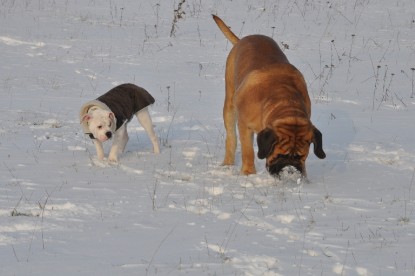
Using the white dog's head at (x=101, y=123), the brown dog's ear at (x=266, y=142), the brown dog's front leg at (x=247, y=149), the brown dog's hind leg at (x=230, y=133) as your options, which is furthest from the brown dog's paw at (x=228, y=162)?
the brown dog's ear at (x=266, y=142)

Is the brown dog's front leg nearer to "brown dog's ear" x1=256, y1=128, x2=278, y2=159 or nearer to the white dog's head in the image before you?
"brown dog's ear" x1=256, y1=128, x2=278, y2=159

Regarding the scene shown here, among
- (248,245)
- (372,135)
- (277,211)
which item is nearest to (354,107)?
(372,135)

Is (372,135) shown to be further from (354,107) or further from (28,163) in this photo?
(28,163)

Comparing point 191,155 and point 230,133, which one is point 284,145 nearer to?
point 230,133

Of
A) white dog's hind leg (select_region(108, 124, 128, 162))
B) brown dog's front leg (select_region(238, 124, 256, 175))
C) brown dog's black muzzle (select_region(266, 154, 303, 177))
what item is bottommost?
white dog's hind leg (select_region(108, 124, 128, 162))

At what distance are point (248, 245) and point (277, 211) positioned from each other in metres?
0.88

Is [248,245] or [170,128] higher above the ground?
[248,245]

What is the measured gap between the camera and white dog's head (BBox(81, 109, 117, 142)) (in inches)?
272

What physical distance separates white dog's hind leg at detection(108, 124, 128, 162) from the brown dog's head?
1.96 m

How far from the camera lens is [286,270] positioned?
3.92 meters

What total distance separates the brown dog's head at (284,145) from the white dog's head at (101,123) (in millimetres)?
1799

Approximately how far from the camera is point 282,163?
18.8ft

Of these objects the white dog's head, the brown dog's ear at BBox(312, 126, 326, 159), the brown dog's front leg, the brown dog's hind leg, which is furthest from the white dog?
the brown dog's ear at BBox(312, 126, 326, 159)

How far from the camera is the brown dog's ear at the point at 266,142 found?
5684 mm
